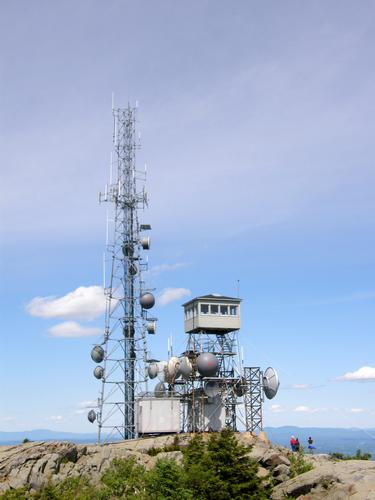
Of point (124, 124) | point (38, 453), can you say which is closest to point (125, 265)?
point (124, 124)

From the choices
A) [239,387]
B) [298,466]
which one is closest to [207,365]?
[239,387]

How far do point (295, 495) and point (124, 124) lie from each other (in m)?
53.1

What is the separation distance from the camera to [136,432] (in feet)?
209

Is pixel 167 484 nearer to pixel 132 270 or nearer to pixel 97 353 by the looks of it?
pixel 97 353

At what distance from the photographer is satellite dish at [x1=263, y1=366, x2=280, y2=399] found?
64875mm

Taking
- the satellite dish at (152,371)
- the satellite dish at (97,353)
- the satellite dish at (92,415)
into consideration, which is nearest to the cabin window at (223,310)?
the satellite dish at (152,371)

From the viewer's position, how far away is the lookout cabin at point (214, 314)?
217 feet

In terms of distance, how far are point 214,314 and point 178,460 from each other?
21620 mm

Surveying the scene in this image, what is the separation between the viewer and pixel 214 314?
66875mm

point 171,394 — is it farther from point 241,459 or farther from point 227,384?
point 241,459

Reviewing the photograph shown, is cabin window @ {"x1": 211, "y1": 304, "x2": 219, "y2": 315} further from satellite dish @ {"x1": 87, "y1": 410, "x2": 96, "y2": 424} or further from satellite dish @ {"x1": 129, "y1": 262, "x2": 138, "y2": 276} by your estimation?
satellite dish @ {"x1": 87, "y1": 410, "x2": 96, "y2": 424}

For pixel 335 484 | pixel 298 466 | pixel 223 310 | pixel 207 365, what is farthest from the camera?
pixel 223 310

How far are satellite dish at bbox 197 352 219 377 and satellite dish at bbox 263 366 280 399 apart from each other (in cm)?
673

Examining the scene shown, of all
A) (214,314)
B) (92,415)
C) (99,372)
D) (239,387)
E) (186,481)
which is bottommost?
(186,481)
